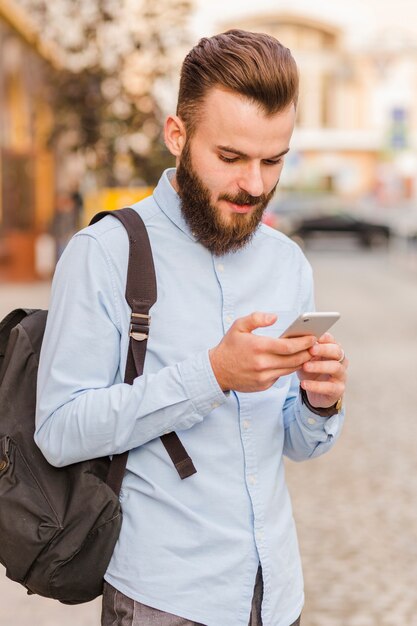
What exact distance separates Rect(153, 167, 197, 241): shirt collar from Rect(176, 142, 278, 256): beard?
2 cm

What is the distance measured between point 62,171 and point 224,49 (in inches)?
991

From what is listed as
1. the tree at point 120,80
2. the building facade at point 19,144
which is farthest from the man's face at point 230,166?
the building facade at point 19,144

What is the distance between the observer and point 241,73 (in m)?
1.86

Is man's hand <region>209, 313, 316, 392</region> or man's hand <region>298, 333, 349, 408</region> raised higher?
man's hand <region>209, 313, 316, 392</region>

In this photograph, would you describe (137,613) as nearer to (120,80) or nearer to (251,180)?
(251,180)

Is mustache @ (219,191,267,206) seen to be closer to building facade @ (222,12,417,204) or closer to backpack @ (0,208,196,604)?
backpack @ (0,208,196,604)

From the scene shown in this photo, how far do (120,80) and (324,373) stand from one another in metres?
11.9

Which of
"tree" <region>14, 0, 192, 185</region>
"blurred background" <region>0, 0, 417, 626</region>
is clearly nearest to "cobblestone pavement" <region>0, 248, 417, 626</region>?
"blurred background" <region>0, 0, 417, 626</region>

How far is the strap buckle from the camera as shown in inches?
72.5

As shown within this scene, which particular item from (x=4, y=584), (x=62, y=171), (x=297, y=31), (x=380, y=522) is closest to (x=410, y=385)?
(x=380, y=522)

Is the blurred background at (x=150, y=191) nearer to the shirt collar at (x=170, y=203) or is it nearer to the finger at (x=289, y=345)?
the shirt collar at (x=170, y=203)

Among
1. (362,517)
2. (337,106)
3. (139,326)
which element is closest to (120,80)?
(362,517)

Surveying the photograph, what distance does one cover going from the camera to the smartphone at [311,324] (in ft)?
5.52

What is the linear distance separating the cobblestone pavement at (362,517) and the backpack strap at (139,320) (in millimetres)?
2348
